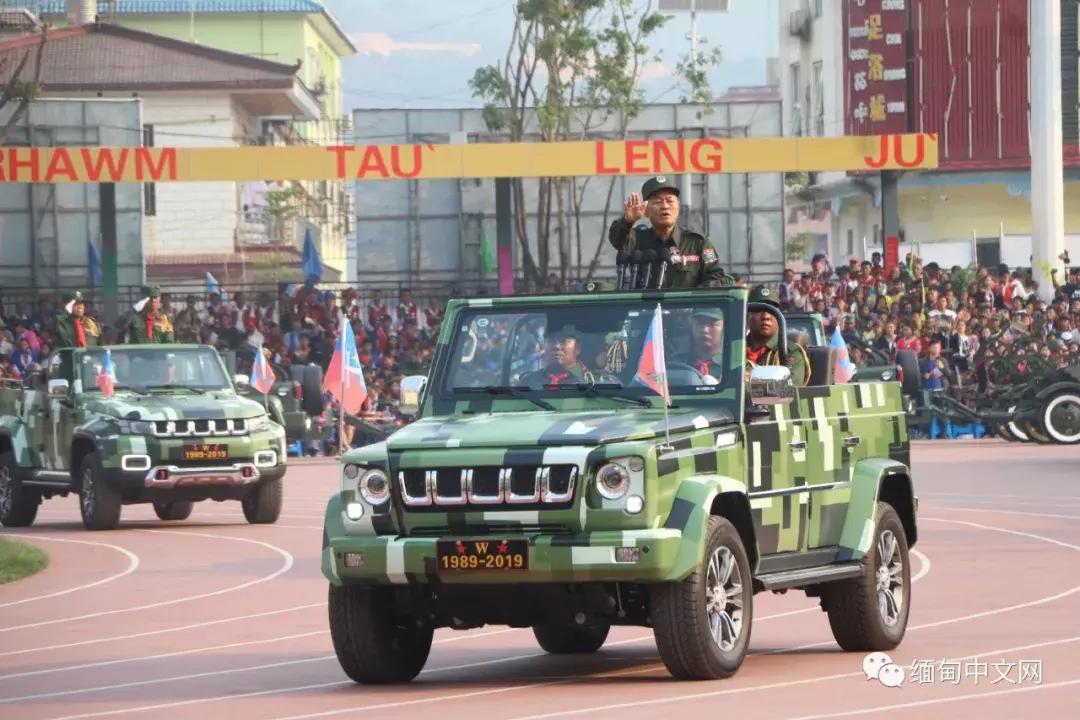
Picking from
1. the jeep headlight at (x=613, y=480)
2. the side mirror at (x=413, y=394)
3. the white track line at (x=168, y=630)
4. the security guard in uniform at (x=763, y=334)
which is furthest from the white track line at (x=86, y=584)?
the jeep headlight at (x=613, y=480)

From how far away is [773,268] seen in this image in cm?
5350

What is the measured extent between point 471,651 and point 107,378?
11.7 meters

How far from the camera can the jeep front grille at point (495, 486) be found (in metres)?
10.9

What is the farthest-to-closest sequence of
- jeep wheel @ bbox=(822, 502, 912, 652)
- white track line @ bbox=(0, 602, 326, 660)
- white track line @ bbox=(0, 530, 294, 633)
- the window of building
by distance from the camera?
1. the window of building
2. white track line @ bbox=(0, 530, 294, 633)
3. white track line @ bbox=(0, 602, 326, 660)
4. jeep wheel @ bbox=(822, 502, 912, 652)

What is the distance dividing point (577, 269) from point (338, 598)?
1663 inches

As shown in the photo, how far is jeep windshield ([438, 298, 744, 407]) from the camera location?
39.2ft

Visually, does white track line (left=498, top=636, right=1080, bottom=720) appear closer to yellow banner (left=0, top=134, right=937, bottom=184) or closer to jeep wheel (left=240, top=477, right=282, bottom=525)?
jeep wheel (left=240, top=477, right=282, bottom=525)

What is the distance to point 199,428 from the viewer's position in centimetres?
2367

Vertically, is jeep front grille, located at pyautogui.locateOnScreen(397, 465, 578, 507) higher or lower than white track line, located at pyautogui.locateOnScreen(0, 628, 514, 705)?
higher

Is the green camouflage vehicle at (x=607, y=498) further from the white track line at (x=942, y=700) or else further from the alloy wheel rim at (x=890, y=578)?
the white track line at (x=942, y=700)

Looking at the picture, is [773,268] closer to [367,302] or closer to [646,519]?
[367,302]

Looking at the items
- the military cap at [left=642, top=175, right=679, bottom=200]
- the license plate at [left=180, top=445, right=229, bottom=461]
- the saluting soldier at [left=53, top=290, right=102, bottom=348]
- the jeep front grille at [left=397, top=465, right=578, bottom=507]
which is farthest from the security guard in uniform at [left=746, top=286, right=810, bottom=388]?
the saluting soldier at [left=53, top=290, right=102, bottom=348]

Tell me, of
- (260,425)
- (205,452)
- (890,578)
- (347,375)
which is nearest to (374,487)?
(890,578)

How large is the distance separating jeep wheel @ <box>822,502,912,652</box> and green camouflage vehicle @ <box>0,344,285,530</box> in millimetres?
11581
